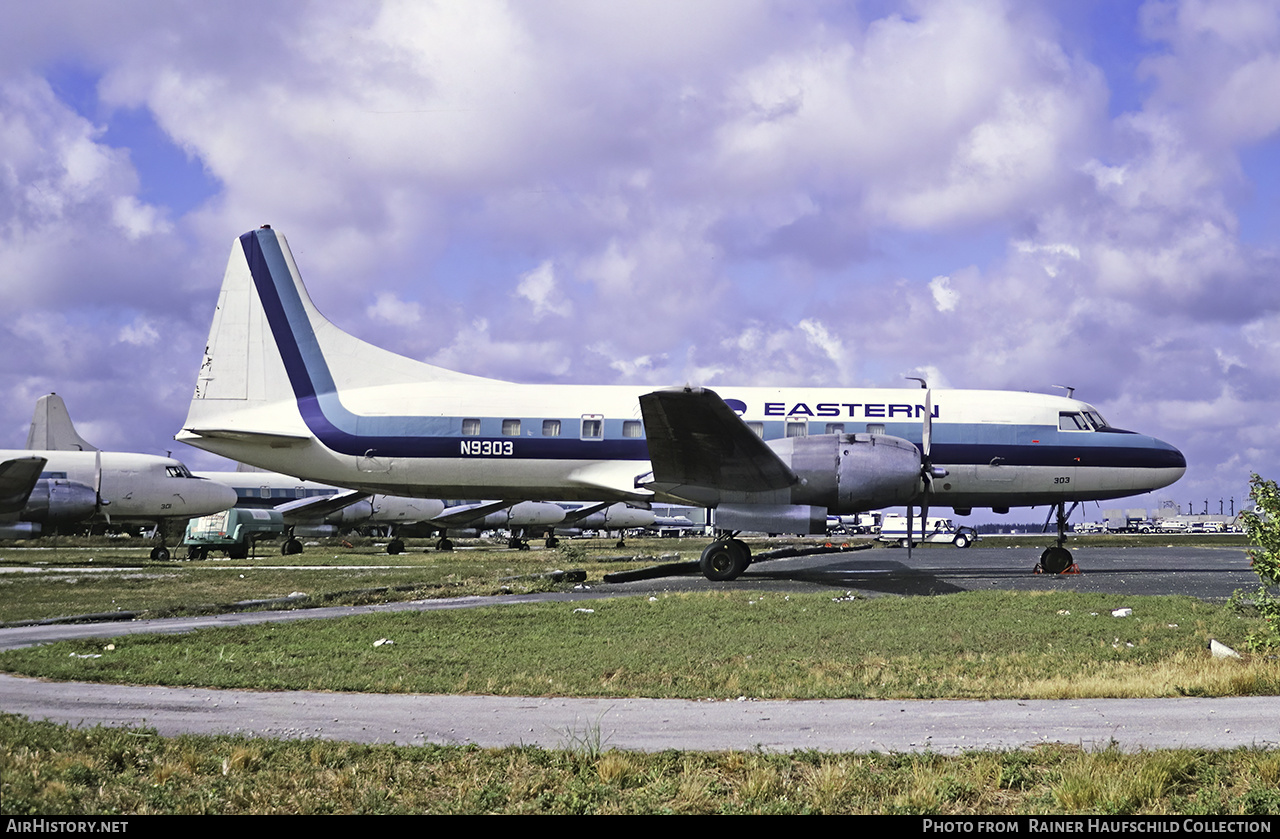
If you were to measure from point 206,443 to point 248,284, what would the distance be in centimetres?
496

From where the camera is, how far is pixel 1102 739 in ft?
24.8

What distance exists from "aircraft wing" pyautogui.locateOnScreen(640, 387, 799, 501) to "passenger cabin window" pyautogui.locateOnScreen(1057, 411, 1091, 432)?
9.60 metres

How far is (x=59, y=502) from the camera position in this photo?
3953 cm

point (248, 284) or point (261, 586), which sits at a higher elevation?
point (248, 284)

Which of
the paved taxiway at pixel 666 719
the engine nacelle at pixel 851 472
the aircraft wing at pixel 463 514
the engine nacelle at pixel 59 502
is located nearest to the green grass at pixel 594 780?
the paved taxiway at pixel 666 719

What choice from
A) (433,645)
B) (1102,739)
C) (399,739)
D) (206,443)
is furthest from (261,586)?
(1102,739)

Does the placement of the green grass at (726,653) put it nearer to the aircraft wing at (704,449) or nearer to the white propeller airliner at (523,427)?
the aircraft wing at (704,449)

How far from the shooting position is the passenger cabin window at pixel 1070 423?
1056 inches

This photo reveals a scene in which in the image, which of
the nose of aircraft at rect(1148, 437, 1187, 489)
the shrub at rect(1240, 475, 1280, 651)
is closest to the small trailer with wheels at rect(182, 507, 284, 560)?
the nose of aircraft at rect(1148, 437, 1187, 489)

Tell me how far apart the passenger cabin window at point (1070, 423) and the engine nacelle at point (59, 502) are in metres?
38.6

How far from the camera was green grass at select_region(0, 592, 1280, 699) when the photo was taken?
33.7ft

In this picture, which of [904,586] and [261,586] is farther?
[261,586]

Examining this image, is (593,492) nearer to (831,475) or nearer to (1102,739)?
(831,475)

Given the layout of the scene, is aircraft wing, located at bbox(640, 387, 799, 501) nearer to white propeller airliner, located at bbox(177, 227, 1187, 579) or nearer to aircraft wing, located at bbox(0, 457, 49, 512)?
white propeller airliner, located at bbox(177, 227, 1187, 579)
